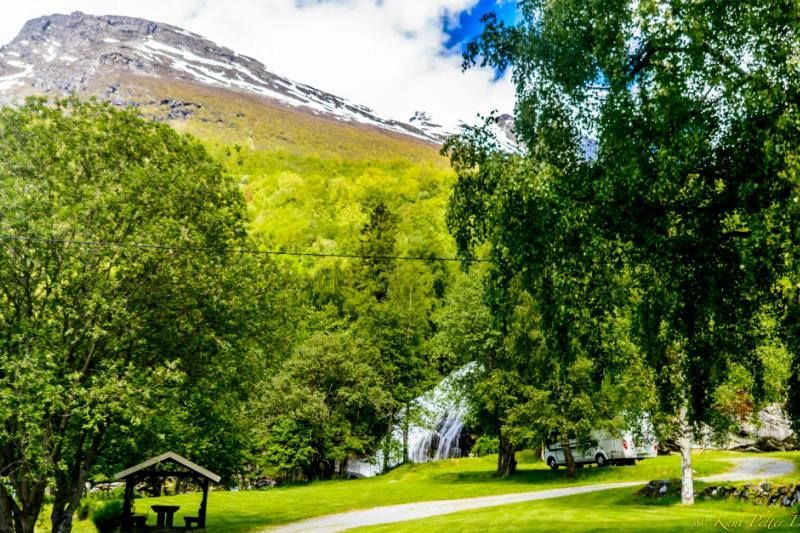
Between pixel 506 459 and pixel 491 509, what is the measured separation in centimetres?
1489

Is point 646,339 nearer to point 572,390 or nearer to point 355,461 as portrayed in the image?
point 572,390

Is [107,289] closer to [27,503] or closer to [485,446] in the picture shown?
[27,503]

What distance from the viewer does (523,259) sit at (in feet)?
34.6

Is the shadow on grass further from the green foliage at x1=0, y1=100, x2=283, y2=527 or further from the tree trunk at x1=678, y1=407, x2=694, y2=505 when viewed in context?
the green foliage at x1=0, y1=100, x2=283, y2=527

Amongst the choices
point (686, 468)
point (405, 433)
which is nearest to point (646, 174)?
point (686, 468)

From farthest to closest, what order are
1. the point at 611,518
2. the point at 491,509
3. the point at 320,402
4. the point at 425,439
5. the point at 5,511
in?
the point at 425,439 < the point at 320,402 < the point at 491,509 < the point at 611,518 < the point at 5,511

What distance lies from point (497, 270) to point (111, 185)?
12.6m

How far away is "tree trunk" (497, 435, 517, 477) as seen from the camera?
38.8 m

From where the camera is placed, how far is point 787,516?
57.3 ft

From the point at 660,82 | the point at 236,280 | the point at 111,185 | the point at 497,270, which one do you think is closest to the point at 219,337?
the point at 236,280

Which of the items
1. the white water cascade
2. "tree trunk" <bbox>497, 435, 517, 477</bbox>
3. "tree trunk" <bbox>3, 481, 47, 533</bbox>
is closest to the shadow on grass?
"tree trunk" <bbox>497, 435, 517, 477</bbox>

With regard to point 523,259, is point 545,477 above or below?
below

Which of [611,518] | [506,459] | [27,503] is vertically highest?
[27,503]

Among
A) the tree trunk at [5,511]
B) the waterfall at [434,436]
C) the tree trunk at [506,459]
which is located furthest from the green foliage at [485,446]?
the tree trunk at [5,511]
